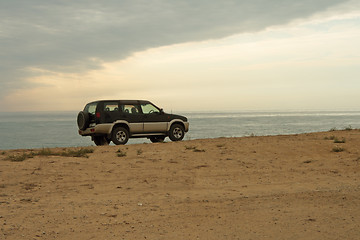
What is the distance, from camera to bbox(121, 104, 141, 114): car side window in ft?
57.2

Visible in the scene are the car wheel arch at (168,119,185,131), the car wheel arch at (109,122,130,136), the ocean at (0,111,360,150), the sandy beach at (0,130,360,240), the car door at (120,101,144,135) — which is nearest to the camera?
the sandy beach at (0,130,360,240)

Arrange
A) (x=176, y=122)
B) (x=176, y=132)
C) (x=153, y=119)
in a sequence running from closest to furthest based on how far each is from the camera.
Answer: (x=153, y=119)
(x=176, y=132)
(x=176, y=122)

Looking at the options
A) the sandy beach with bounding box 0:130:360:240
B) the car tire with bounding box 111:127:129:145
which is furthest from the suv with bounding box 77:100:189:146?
the sandy beach with bounding box 0:130:360:240

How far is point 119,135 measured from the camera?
17.1m

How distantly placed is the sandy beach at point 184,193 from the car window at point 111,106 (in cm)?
260

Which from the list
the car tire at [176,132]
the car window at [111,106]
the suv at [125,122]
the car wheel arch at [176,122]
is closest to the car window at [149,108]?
the suv at [125,122]

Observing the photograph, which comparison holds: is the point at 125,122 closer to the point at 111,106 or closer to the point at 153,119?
the point at 111,106

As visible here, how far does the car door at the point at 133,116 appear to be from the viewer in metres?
17.4

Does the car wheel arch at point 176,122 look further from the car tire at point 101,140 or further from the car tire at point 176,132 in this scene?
the car tire at point 101,140

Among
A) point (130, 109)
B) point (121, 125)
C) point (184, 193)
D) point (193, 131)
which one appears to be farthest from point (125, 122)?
point (193, 131)

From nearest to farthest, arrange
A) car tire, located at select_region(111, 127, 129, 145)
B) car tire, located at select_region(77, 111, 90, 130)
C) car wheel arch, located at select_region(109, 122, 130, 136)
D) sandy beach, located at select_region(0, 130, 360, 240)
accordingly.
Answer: sandy beach, located at select_region(0, 130, 360, 240) < car tire, located at select_region(77, 111, 90, 130) < car tire, located at select_region(111, 127, 129, 145) < car wheel arch, located at select_region(109, 122, 130, 136)

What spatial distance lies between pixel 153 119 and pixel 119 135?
72.0 inches

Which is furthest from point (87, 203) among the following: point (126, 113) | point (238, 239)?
point (126, 113)

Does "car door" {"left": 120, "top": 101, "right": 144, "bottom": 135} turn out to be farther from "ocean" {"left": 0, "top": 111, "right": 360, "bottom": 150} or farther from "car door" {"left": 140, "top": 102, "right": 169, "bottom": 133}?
"ocean" {"left": 0, "top": 111, "right": 360, "bottom": 150}
